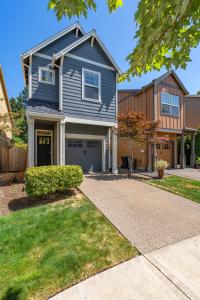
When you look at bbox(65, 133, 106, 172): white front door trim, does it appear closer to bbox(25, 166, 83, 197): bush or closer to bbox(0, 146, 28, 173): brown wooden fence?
bbox(0, 146, 28, 173): brown wooden fence

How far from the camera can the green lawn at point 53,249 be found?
3109mm

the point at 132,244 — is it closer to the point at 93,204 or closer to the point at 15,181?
the point at 93,204

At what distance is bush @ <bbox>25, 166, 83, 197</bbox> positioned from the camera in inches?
262

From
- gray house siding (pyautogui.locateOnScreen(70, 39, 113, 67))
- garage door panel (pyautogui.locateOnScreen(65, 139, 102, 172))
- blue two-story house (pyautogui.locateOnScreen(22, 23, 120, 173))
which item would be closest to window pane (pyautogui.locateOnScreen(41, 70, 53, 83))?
blue two-story house (pyautogui.locateOnScreen(22, 23, 120, 173))

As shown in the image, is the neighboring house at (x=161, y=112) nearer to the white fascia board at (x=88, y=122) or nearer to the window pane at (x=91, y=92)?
the white fascia board at (x=88, y=122)

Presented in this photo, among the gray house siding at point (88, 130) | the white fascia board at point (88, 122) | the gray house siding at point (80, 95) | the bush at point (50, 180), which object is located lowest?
the bush at point (50, 180)

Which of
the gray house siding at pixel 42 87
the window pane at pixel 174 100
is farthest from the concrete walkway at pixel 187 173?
the gray house siding at pixel 42 87

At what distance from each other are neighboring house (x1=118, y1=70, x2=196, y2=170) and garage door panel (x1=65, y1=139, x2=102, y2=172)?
413 centimetres

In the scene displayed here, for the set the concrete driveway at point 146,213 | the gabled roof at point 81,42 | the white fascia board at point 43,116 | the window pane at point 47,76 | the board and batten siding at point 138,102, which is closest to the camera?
the concrete driveway at point 146,213

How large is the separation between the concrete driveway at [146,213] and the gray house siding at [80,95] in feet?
15.3

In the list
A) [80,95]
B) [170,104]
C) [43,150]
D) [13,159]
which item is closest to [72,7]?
[80,95]

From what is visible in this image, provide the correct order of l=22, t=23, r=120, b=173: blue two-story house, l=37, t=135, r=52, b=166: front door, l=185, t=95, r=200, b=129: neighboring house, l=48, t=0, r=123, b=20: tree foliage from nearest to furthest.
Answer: l=48, t=0, r=123, b=20: tree foliage
l=22, t=23, r=120, b=173: blue two-story house
l=37, t=135, r=52, b=166: front door
l=185, t=95, r=200, b=129: neighboring house

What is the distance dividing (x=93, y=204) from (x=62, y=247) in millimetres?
2371

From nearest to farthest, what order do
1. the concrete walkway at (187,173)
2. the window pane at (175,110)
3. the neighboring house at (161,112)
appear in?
the concrete walkway at (187,173)
the neighboring house at (161,112)
the window pane at (175,110)
